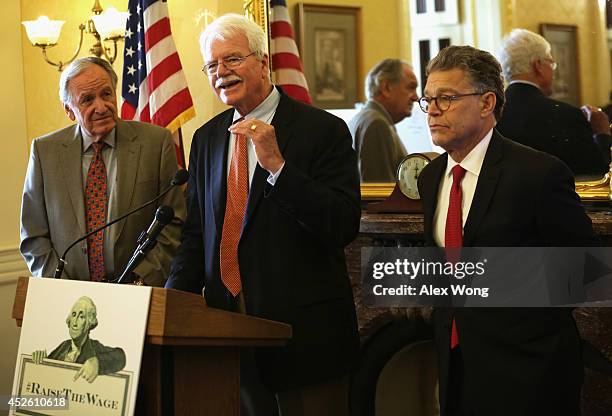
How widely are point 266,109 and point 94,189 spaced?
750 mm

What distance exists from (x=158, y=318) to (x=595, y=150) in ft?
6.50

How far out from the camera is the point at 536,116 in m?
3.40

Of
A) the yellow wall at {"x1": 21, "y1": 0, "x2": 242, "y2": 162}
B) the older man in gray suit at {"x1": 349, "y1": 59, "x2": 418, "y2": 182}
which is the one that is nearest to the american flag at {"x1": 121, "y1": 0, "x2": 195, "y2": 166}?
the yellow wall at {"x1": 21, "y1": 0, "x2": 242, "y2": 162}

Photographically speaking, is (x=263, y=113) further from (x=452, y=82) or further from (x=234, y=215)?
(x=452, y=82)

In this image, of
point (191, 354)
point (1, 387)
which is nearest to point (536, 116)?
point (191, 354)

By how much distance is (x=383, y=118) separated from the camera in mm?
3879

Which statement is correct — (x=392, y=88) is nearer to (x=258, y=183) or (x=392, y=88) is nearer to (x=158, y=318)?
(x=258, y=183)

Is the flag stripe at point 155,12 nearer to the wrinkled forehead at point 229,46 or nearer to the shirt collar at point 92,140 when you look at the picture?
the shirt collar at point 92,140

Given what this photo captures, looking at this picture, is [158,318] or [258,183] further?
[258,183]

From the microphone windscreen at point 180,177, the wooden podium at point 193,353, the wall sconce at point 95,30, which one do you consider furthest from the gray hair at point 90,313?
the wall sconce at point 95,30

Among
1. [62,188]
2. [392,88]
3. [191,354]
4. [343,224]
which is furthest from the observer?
[392,88]

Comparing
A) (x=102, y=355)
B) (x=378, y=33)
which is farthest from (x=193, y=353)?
(x=378, y=33)

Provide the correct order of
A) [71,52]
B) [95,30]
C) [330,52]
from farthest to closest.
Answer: [71,52], [95,30], [330,52]

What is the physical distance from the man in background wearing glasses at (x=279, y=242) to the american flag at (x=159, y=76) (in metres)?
1.59
